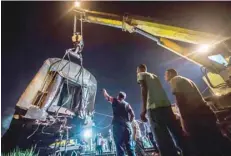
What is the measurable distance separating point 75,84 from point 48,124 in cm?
353

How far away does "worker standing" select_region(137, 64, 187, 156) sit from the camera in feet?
10.4

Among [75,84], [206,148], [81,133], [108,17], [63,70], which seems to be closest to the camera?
[206,148]

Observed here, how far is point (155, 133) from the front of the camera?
3303mm

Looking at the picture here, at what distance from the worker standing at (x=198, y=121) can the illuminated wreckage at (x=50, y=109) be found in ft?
16.9

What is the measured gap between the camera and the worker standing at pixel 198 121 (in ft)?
10.2

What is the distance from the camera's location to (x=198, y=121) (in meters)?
3.30

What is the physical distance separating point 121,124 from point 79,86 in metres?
7.12

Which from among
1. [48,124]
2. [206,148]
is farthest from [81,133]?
[206,148]

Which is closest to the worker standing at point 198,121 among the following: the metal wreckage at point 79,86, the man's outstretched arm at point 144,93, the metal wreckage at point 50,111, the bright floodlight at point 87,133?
the man's outstretched arm at point 144,93

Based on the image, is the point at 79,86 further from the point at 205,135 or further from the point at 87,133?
the point at 205,135

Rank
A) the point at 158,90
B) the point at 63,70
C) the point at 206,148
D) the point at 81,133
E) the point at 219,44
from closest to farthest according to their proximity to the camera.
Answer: the point at 206,148 < the point at 158,90 < the point at 219,44 < the point at 81,133 < the point at 63,70

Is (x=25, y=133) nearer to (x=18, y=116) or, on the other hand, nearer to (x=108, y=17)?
(x=18, y=116)

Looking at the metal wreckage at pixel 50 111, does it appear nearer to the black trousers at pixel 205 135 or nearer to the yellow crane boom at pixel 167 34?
the yellow crane boom at pixel 167 34

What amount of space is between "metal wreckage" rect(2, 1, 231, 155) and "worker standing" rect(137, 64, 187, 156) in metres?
1.39
